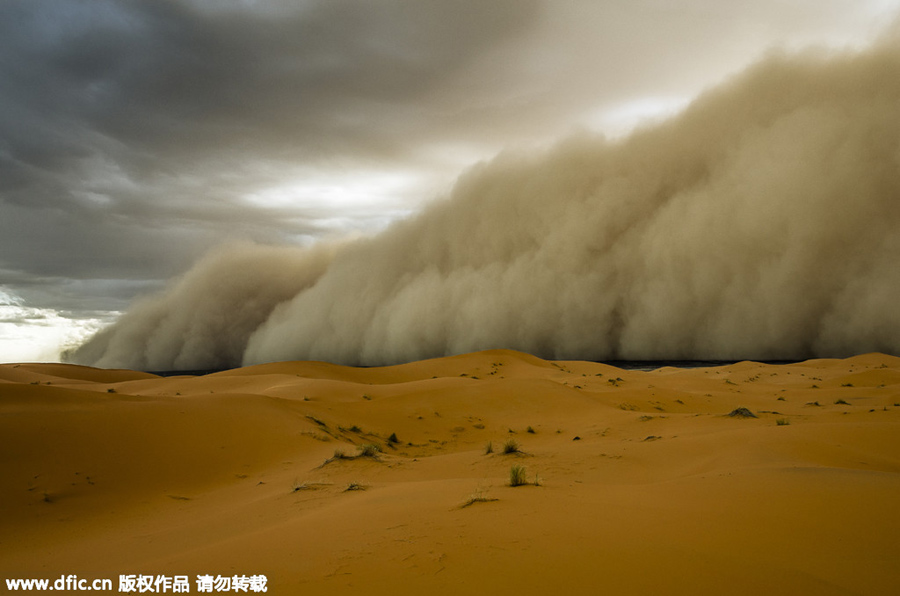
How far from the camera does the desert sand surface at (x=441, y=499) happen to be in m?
3.42

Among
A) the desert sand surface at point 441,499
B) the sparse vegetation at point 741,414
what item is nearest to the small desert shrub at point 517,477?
the desert sand surface at point 441,499

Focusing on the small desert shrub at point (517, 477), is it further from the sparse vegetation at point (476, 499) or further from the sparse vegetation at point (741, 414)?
the sparse vegetation at point (741, 414)

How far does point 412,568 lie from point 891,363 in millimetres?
43038

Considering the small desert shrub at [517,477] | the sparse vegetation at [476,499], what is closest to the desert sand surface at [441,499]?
the sparse vegetation at [476,499]

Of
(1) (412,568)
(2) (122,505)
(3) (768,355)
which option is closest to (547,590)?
(1) (412,568)

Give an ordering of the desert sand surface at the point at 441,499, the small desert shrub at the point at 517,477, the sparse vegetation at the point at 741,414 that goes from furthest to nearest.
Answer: the sparse vegetation at the point at 741,414 → the small desert shrub at the point at 517,477 → the desert sand surface at the point at 441,499

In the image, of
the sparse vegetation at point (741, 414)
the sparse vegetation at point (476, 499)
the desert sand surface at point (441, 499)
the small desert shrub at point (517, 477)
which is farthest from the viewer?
the sparse vegetation at point (741, 414)

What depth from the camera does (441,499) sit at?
5.43m

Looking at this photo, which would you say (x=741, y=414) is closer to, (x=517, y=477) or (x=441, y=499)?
(x=517, y=477)

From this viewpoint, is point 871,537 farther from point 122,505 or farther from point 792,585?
point 122,505

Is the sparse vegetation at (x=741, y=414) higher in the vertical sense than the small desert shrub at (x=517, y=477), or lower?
lower

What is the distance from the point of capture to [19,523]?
23.2 ft

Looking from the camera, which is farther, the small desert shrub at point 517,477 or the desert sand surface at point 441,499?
the small desert shrub at point 517,477

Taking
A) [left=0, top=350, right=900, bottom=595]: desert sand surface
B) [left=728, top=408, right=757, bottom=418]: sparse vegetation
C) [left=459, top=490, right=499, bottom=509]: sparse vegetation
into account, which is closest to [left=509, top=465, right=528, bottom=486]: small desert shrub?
[left=0, top=350, right=900, bottom=595]: desert sand surface
